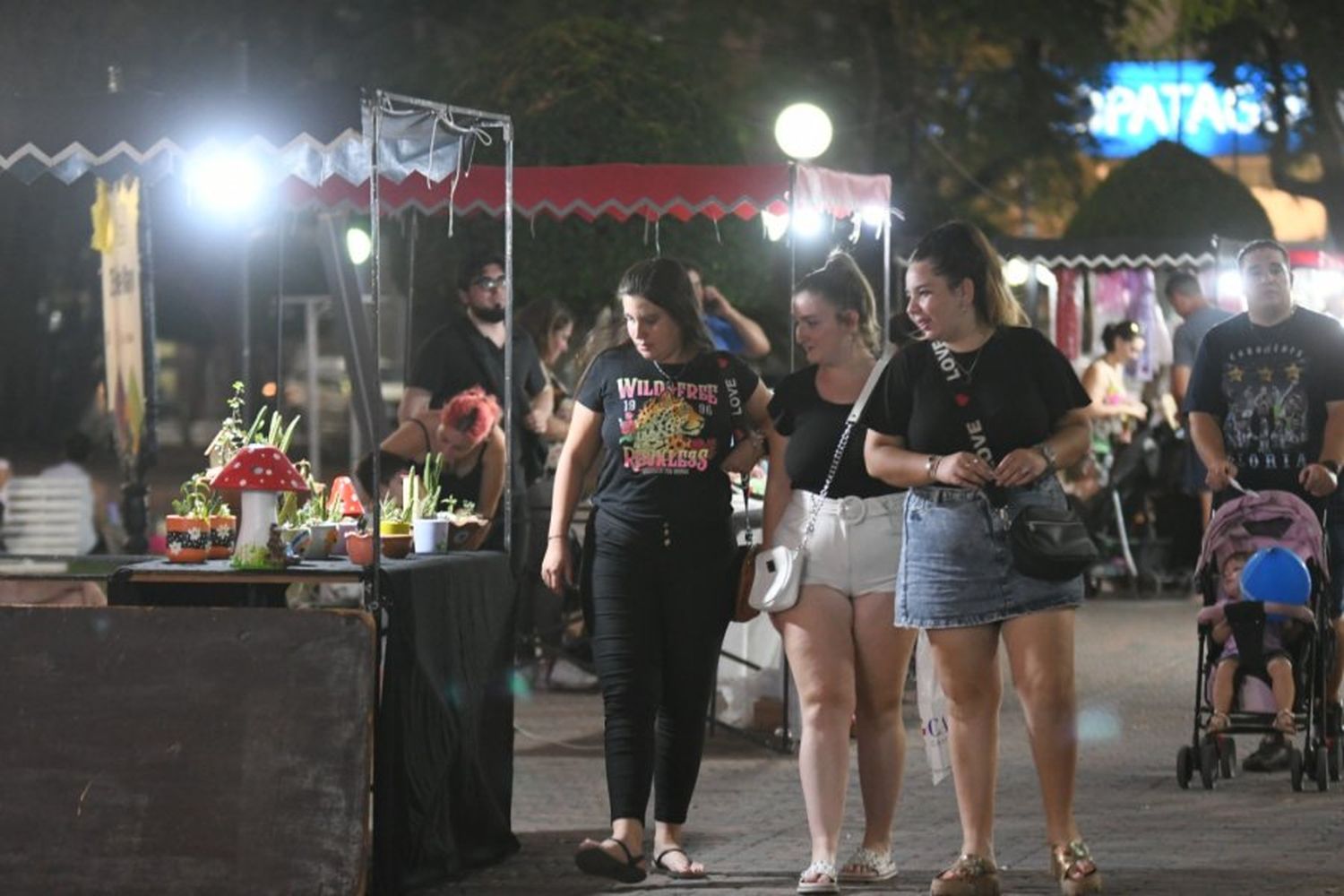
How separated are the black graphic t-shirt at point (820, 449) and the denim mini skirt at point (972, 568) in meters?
0.35

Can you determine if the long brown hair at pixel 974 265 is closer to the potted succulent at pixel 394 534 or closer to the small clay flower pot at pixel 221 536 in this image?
the potted succulent at pixel 394 534

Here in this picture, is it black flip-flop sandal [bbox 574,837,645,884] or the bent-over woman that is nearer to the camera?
black flip-flop sandal [bbox 574,837,645,884]

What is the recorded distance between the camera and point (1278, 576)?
9969mm

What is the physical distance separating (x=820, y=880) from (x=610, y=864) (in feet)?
2.36

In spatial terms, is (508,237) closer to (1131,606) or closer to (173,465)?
(1131,606)

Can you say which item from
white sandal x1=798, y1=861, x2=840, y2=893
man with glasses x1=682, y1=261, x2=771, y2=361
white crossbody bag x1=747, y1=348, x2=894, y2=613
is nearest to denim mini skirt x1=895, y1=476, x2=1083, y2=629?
white crossbody bag x1=747, y1=348, x2=894, y2=613

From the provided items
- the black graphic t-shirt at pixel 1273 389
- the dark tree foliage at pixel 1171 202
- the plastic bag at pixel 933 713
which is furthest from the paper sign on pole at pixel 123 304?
the dark tree foliage at pixel 1171 202

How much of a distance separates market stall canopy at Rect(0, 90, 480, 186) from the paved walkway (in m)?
2.47

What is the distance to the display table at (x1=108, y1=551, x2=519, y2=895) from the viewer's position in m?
7.77

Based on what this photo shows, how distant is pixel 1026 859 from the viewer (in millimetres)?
8531

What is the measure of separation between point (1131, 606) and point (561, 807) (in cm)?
1036

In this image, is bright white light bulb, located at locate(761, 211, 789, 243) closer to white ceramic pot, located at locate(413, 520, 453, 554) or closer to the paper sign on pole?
the paper sign on pole

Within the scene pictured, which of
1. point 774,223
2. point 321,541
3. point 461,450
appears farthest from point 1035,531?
point 774,223

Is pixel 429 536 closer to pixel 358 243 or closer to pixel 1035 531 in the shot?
pixel 1035 531
